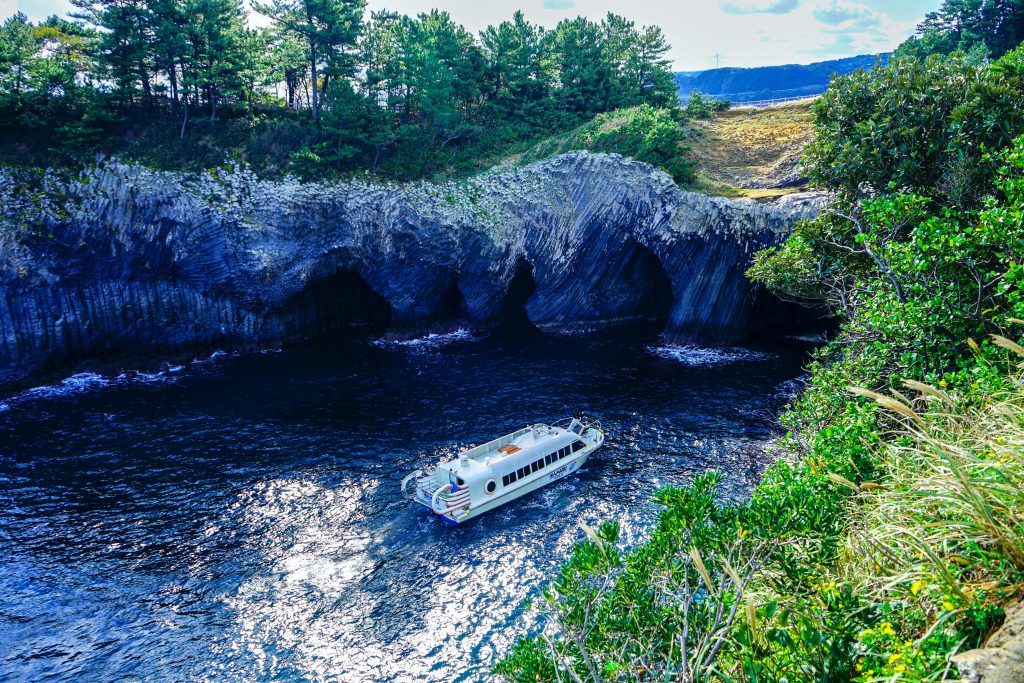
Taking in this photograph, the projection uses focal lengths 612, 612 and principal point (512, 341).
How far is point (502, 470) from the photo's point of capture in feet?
99.2

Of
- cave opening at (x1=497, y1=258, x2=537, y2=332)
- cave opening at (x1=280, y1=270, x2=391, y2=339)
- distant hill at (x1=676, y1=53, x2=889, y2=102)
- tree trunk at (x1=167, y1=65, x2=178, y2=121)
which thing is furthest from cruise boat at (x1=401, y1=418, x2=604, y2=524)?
distant hill at (x1=676, y1=53, x2=889, y2=102)

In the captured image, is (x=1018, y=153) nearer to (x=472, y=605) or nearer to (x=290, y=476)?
(x=472, y=605)

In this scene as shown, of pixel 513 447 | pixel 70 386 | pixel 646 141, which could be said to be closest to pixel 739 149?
pixel 646 141

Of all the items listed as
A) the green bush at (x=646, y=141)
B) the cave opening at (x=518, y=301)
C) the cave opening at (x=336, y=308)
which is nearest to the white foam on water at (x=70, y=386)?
the cave opening at (x=336, y=308)

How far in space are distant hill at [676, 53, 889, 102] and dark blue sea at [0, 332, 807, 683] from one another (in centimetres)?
12904

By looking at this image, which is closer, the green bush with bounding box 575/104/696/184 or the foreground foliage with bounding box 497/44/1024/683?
the foreground foliage with bounding box 497/44/1024/683

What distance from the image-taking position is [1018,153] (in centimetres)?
1689

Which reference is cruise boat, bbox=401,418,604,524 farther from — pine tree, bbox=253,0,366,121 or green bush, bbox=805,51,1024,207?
pine tree, bbox=253,0,366,121

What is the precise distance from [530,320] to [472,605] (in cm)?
3623

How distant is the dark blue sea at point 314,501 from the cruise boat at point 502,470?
785 millimetres

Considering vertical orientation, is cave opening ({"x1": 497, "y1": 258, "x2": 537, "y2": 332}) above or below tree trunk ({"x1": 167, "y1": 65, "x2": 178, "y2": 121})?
below

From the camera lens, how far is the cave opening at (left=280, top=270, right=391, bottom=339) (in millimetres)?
54938

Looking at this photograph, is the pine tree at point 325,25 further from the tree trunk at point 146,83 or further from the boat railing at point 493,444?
the boat railing at point 493,444

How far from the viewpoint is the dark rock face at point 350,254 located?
1850 inches
